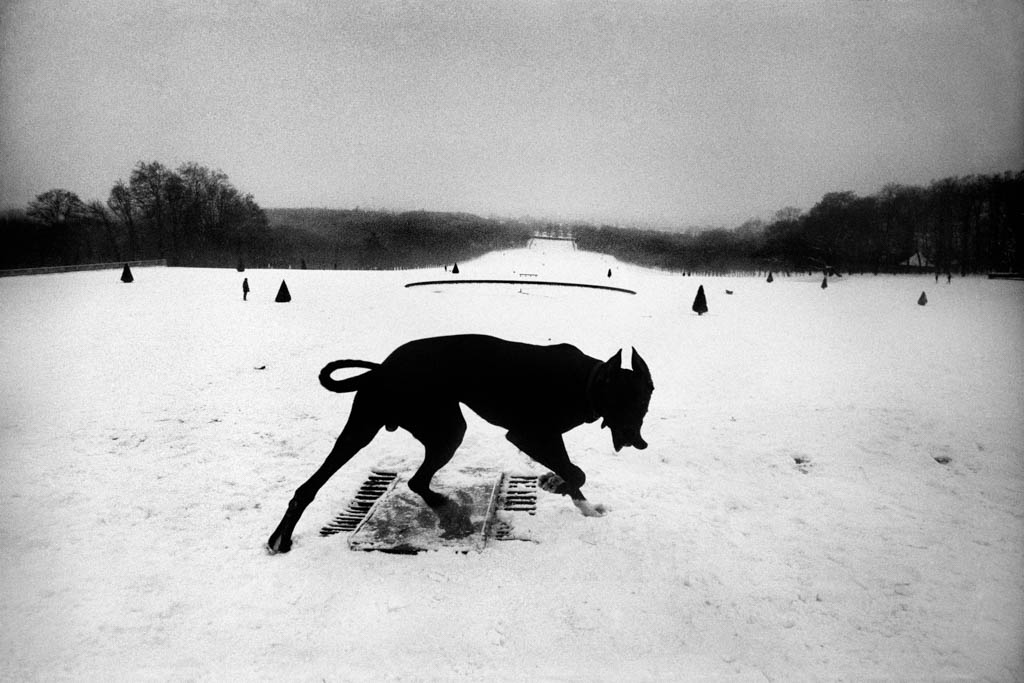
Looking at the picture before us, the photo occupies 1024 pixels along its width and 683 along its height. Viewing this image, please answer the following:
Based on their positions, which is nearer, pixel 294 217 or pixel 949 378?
pixel 294 217

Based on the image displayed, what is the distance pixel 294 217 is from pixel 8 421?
192 inches

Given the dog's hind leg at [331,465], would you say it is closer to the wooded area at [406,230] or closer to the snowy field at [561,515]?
the snowy field at [561,515]

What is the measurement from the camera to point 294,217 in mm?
8664

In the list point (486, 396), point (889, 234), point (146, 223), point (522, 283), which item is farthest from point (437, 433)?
point (522, 283)

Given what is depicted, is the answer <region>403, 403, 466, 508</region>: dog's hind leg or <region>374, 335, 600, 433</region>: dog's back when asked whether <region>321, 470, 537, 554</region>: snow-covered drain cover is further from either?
<region>374, 335, 600, 433</region>: dog's back

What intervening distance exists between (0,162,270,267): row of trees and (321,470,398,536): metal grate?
4.51m

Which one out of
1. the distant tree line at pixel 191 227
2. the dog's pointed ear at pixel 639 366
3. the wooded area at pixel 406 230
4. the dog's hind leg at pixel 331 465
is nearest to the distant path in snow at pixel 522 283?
the distant tree line at pixel 191 227

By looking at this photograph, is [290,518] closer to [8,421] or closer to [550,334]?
[8,421]

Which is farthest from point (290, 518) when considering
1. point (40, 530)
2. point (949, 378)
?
point (949, 378)

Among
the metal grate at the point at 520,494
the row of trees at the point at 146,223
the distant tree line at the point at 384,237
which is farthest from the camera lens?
the distant tree line at the point at 384,237

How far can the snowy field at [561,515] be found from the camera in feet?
11.5

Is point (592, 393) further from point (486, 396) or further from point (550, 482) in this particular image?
point (550, 482)

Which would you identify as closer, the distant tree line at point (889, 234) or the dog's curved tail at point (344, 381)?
the dog's curved tail at point (344, 381)

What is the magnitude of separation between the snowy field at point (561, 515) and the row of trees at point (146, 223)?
882 mm
